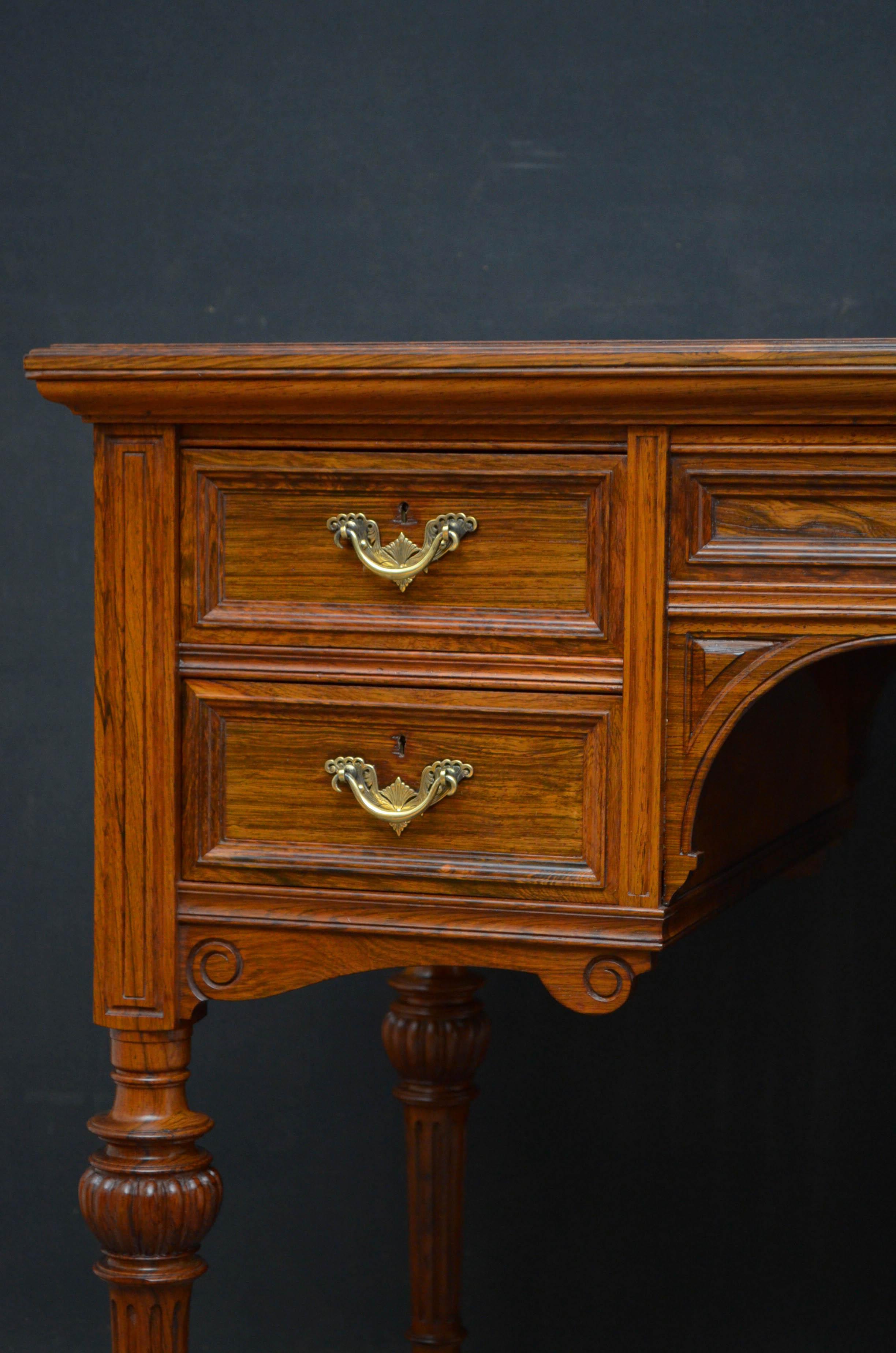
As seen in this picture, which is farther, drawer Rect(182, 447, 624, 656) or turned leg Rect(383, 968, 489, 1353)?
turned leg Rect(383, 968, 489, 1353)

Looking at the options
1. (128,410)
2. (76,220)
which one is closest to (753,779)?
(128,410)

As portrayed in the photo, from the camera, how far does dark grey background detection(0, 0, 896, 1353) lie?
1989mm

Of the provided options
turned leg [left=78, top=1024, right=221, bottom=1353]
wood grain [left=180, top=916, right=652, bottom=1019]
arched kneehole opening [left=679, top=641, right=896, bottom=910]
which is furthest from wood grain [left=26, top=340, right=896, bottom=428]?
turned leg [left=78, top=1024, right=221, bottom=1353]

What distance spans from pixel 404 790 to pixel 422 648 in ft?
0.34

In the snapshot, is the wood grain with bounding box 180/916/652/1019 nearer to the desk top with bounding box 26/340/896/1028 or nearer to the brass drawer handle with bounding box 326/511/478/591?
the desk top with bounding box 26/340/896/1028

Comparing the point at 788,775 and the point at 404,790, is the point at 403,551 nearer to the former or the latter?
the point at 404,790

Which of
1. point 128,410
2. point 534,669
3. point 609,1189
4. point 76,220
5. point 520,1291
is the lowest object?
point 520,1291

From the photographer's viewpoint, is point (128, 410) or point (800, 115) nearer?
point (128, 410)

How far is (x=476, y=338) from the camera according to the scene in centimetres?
206

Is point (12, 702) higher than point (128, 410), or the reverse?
point (128, 410)

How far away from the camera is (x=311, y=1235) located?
7.16ft

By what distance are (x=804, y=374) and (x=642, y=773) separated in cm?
30

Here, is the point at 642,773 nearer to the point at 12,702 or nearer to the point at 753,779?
the point at 753,779

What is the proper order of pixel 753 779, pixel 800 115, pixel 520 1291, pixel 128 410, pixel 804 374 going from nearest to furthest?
1. pixel 804 374
2. pixel 128 410
3. pixel 753 779
4. pixel 800 115
5. pixel 520 1291
